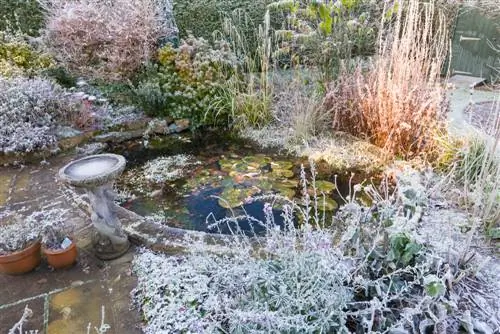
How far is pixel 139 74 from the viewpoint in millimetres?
4957

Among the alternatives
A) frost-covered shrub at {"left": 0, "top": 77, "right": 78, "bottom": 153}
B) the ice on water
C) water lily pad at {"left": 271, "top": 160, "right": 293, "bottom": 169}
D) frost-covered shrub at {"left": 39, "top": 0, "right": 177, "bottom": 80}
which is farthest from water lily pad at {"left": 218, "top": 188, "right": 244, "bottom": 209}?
frost-covered shrub at {"left": 39, "top": 0, "right": 177, "bottom": 80}

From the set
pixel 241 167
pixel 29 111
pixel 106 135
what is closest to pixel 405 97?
pixel 241 167

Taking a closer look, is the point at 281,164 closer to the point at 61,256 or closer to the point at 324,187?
the point at 324,187

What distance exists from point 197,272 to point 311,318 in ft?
2.24

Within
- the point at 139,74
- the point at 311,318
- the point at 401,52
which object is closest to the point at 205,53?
the point at 139,74

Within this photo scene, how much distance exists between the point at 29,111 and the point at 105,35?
6.04 ft

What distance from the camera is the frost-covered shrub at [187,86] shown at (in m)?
4.43

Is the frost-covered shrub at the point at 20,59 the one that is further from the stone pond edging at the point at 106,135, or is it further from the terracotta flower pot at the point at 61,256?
the terracotta flower pot at the point at 61,256

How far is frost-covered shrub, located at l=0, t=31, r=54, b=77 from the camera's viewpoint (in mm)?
4356

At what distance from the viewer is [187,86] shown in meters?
4.46

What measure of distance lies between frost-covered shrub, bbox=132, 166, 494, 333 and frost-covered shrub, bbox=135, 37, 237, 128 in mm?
2660

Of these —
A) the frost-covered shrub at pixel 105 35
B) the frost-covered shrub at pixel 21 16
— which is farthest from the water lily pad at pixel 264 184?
the frost-covered shrub at pixel 21 16

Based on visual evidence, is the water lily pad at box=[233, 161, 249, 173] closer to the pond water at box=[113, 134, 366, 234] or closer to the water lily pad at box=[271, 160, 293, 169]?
the pond water at box=[113, 134, 366, 234]

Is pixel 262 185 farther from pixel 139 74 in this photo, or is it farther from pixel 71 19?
pixel 71 19
